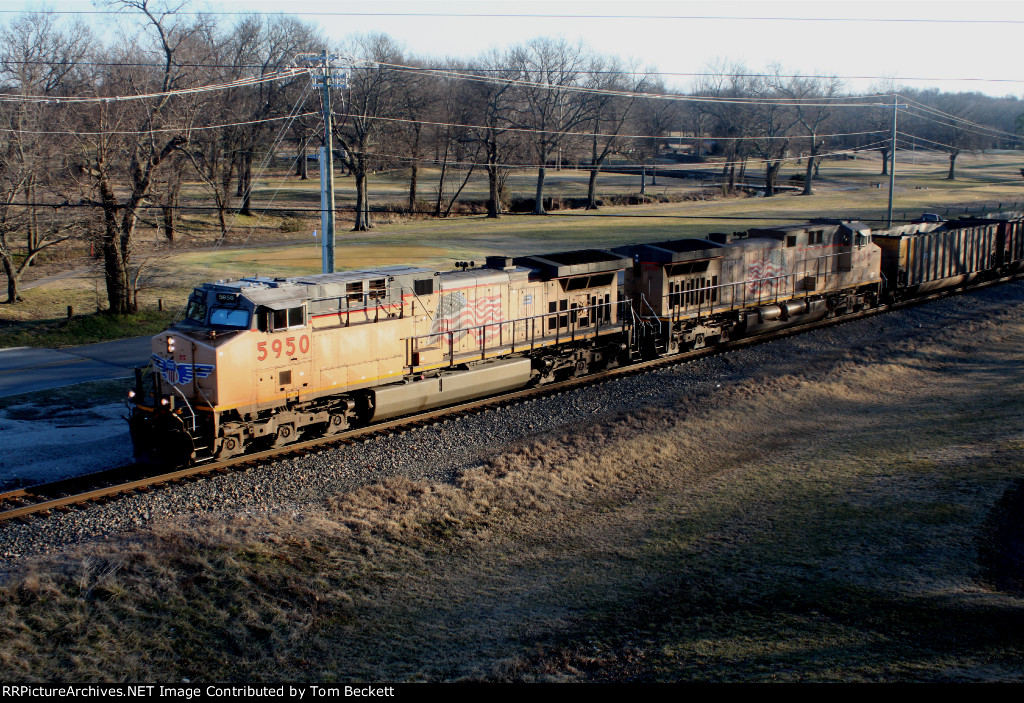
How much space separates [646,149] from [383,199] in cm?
3006

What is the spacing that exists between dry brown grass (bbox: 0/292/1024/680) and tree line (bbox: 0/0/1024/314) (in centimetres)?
1379

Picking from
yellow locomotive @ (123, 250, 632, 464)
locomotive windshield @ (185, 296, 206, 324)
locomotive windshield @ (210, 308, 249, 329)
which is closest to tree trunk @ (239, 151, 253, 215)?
yellow locomotive @ (123, 250, 632, 464)

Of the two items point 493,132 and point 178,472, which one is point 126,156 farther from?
point 493,132

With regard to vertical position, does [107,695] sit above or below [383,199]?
below

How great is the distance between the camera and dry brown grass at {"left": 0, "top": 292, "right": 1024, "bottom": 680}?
888cm

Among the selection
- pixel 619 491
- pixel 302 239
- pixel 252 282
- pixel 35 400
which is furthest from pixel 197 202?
pixel 619 491

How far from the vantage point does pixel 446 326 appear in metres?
18.9

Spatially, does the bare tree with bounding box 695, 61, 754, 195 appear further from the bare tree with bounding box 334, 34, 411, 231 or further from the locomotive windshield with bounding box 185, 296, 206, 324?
the locomotive windshield with bounding box 185, 296, 206, 324

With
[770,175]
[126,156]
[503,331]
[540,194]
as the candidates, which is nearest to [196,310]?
[503,331]

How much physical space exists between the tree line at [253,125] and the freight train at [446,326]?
873 cm

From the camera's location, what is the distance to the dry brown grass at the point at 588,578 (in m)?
8.88

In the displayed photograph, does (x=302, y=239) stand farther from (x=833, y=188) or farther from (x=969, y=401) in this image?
(x=833, y=188)

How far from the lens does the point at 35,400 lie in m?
19.9

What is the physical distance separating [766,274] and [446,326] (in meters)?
13.0
